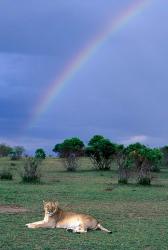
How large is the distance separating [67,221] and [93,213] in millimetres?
3628

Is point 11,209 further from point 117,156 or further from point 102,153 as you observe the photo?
point 102,153

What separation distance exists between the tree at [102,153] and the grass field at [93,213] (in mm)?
9746

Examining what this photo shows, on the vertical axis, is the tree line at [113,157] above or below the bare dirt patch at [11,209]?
above

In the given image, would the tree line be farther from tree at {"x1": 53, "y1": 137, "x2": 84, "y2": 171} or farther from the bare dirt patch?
the bare dirt patch

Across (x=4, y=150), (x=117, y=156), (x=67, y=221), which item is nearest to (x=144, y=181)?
(x=117, y=156)

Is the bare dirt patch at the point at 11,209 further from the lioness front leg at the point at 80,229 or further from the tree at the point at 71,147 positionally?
the tree at the point at 71,147

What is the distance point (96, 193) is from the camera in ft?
79.0

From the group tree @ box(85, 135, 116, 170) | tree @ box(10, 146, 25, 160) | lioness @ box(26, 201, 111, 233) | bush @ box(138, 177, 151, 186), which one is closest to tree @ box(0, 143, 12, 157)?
tree @ box(10, 146, 25, 160)

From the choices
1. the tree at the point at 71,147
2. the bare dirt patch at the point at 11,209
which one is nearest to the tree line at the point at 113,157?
the tree at the point at 71,147

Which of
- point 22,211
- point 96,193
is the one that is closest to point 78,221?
point 22,211

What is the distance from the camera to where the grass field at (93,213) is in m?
12.5

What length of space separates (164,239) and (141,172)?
1677 cm

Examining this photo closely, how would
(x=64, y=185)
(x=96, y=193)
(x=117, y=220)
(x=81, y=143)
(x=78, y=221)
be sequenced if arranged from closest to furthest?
(x=78, y=221)
(x=117, y=220)
(x=96, y=193)
(x=64, y=185)
(x=81, y=143)

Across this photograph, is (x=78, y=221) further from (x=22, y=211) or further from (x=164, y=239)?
(x=22, y=211)
